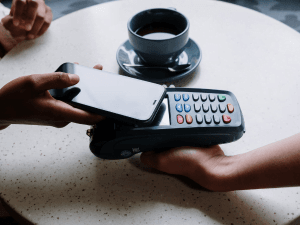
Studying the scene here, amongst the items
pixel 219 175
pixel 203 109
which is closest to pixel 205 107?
pixel 203 109

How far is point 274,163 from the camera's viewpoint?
278mm

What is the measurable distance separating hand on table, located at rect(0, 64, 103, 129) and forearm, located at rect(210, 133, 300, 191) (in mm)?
197

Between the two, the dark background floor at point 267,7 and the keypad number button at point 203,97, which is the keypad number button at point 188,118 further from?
the dark background floor at point 267,7

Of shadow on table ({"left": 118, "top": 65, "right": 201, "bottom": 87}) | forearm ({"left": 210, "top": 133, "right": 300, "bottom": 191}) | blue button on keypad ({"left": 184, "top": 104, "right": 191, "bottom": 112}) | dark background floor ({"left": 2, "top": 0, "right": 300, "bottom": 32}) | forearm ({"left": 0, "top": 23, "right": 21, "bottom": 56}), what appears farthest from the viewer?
dark background floor ({"left": 2, "top": 0, "right": 300, "bottom": 32})

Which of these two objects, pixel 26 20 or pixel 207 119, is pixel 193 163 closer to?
pixel 207 119

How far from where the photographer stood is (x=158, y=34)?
19.4 inches

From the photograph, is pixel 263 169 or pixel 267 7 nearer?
pixel 263 169

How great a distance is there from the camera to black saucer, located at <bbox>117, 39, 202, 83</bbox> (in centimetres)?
47

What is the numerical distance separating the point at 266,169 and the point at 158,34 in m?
0.33

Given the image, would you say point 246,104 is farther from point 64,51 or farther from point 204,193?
point 64,51

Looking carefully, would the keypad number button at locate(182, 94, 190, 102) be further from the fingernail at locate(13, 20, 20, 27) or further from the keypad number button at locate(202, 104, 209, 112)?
the fingernail at locate(13, 20, 20, 27)

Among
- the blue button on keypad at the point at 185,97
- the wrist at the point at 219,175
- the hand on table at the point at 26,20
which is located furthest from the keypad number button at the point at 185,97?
the hand on table at the point at 26,20

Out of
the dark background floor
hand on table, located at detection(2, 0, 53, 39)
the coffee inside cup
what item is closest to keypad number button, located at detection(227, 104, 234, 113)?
the coffee inside cup

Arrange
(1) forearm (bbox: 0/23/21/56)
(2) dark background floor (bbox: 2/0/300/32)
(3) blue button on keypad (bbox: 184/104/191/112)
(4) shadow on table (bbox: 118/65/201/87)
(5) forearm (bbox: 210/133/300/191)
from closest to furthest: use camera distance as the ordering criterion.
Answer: (5) forearm (bbox: 210/133/300/191) < (3) blue button on keypad (bbox: 184/104/191/112) < (4) shadow on table (bbox: 118/65/201/87) < (1) forearm (bbox: 0/23/21/56) < (2) dark background floor (bbox: 2/0/300/32)
